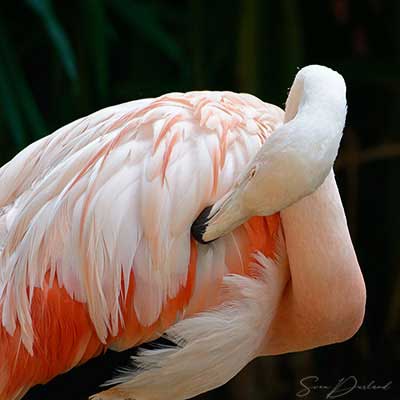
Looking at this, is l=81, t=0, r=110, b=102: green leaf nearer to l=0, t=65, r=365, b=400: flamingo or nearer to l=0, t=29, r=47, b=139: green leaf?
l=0, t=29, r=47, b=139: green leaf

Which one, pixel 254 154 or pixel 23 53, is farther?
pixel 23 53

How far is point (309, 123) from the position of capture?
Result: 8.00 feet

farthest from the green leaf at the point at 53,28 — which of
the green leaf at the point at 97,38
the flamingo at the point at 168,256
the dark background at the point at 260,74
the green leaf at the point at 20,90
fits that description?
the flamingo at the point at 168,256

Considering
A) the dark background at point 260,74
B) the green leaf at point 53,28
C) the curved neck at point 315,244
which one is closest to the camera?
the curved neck at point 315,244

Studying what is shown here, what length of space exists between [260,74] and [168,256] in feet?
7.99

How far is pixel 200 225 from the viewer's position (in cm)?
258

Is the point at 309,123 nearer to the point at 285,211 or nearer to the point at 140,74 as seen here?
the point at 285,211

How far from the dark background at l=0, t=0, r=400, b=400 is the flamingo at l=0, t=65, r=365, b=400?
1921mm

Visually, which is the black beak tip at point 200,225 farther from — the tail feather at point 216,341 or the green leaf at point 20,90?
the green leaf at point 20,90

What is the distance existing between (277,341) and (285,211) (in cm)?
51

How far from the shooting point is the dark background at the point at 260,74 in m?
4.84

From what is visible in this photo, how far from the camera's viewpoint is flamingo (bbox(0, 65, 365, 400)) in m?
2.60

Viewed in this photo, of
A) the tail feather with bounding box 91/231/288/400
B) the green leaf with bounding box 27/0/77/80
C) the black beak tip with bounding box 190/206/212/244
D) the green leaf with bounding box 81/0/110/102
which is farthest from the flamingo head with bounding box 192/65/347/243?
the green leaf with bounding box 81/0/110/102

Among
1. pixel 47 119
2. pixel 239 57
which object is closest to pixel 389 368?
pixel 239 57
